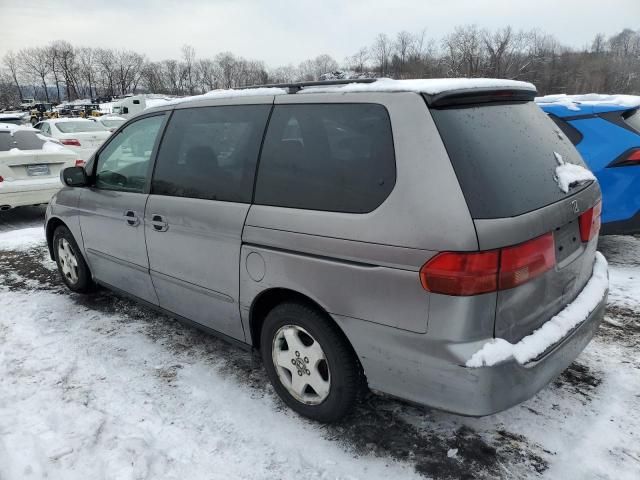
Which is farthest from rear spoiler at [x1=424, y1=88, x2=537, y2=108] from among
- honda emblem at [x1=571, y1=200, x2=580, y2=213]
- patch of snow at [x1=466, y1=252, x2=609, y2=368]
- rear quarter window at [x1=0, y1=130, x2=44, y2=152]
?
rear quarter window at [x1=0, y1=130, x2=44, y2=152]

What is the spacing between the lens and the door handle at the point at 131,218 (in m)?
→ 3.44

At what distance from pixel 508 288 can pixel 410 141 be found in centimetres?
75

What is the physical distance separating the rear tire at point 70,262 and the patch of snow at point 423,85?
2965 mm

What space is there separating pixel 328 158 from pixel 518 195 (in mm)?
911

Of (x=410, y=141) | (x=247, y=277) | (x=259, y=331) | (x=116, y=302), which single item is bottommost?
(x=116, y=302)

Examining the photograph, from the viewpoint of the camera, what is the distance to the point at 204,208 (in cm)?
291

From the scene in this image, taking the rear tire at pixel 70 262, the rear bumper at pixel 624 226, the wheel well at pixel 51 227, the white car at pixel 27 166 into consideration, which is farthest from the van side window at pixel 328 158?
the white car at pixel 27 166

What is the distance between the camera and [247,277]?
2691 millimetres

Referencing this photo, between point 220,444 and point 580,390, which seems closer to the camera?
point 220,444

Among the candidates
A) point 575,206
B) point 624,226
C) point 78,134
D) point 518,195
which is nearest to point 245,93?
point 518,195

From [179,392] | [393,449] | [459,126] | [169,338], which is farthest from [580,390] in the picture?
[169,338]

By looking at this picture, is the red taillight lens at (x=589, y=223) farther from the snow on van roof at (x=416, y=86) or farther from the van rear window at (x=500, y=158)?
the snow on van roof at (x=416, y=86)

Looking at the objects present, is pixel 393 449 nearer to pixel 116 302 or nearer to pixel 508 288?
pixel 508 288

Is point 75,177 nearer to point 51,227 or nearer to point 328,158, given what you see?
point 51,227
